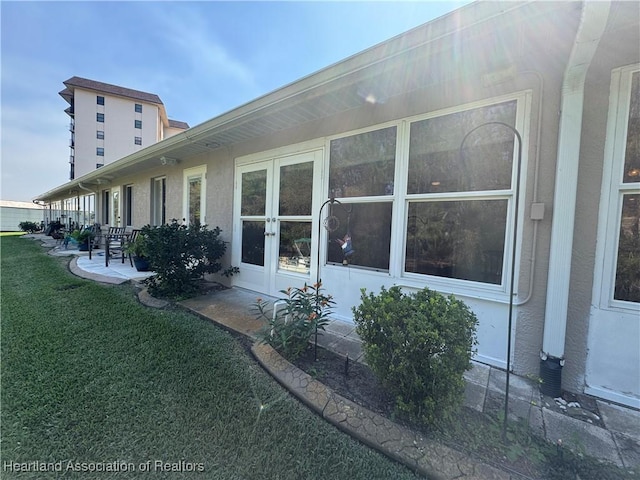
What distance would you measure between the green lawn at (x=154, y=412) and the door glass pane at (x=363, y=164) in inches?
82.3

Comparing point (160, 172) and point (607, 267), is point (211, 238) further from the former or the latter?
point (607, 267)

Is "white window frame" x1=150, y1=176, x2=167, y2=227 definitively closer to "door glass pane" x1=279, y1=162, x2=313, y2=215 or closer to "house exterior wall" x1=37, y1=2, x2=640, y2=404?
"door glass pane" x1=279, y1=162, x2=313, y2=215

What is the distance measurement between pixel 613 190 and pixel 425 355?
68.6 inches

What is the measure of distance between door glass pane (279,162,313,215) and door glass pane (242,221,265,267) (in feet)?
1.92

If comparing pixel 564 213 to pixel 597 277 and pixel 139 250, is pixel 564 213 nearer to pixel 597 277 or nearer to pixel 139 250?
pixel 597 277

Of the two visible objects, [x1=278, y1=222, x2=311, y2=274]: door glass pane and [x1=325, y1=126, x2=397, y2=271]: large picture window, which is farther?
[x1=278, y1=222, x2=311, y2=274]: door glass pane

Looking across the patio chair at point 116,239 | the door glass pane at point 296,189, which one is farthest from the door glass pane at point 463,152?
the patio chair at point 116,239

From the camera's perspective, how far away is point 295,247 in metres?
3.77

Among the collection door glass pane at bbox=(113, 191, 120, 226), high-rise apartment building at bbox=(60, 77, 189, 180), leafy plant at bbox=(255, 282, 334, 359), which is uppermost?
high-rise apartment building at bbox=(60, 77, 189, 180)

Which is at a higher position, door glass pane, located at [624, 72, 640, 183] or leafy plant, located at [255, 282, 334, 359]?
door glass pane, located at [624, 72, 640, 183]

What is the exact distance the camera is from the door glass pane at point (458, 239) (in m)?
2.28

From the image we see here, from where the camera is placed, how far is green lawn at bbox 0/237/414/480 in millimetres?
1319

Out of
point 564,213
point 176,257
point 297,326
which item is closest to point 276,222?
point 176,257

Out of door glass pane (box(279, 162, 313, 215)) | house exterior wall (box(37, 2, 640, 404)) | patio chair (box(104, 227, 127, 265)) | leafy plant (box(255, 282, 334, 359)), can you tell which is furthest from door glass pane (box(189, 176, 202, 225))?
house exterior wall (box(37, 2, 640, 404))
